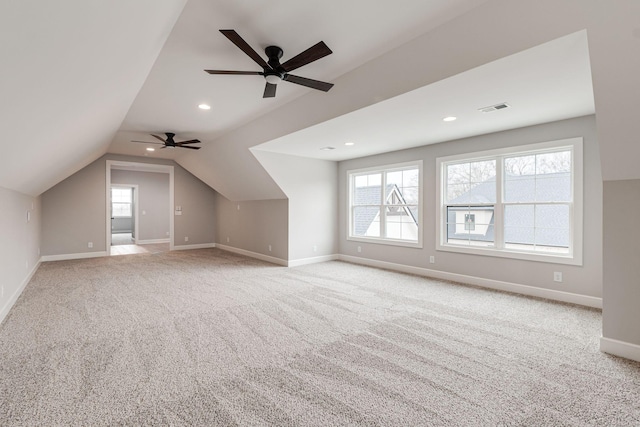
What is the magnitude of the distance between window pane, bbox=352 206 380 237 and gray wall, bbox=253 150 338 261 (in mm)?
521

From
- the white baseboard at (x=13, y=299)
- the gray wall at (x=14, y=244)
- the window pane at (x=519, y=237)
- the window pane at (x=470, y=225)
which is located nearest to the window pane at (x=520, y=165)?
the window pane at (x=470, y=225)

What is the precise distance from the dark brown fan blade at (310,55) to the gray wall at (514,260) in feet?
→ 11.0

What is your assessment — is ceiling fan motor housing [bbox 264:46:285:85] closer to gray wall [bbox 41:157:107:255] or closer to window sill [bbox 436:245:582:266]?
window sill [bbox 436:245:582:266]

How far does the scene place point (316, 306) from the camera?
368 centimetres

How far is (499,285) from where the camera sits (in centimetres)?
438

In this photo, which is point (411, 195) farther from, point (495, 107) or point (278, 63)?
point (278, 63)

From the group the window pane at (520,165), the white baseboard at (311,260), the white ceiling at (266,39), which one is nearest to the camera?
the white ceiling at (266,39)

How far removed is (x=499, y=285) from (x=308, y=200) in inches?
152

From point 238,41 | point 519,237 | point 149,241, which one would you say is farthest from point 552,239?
point 149,241

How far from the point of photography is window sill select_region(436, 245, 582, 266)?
3.80 meters

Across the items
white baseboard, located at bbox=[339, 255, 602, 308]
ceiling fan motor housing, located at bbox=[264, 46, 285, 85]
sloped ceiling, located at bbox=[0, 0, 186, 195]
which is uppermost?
ceiling fan motor housing, located at bbox=[264, 46, 285, 85]

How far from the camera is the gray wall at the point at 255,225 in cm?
639

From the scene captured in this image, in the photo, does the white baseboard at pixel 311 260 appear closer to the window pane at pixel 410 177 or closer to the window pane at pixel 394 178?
the window pane at pixel 394 178

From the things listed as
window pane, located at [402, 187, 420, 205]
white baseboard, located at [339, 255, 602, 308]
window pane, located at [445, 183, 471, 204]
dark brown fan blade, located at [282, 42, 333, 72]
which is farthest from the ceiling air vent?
white baseboard, located at [339, 255, 602, 308]
